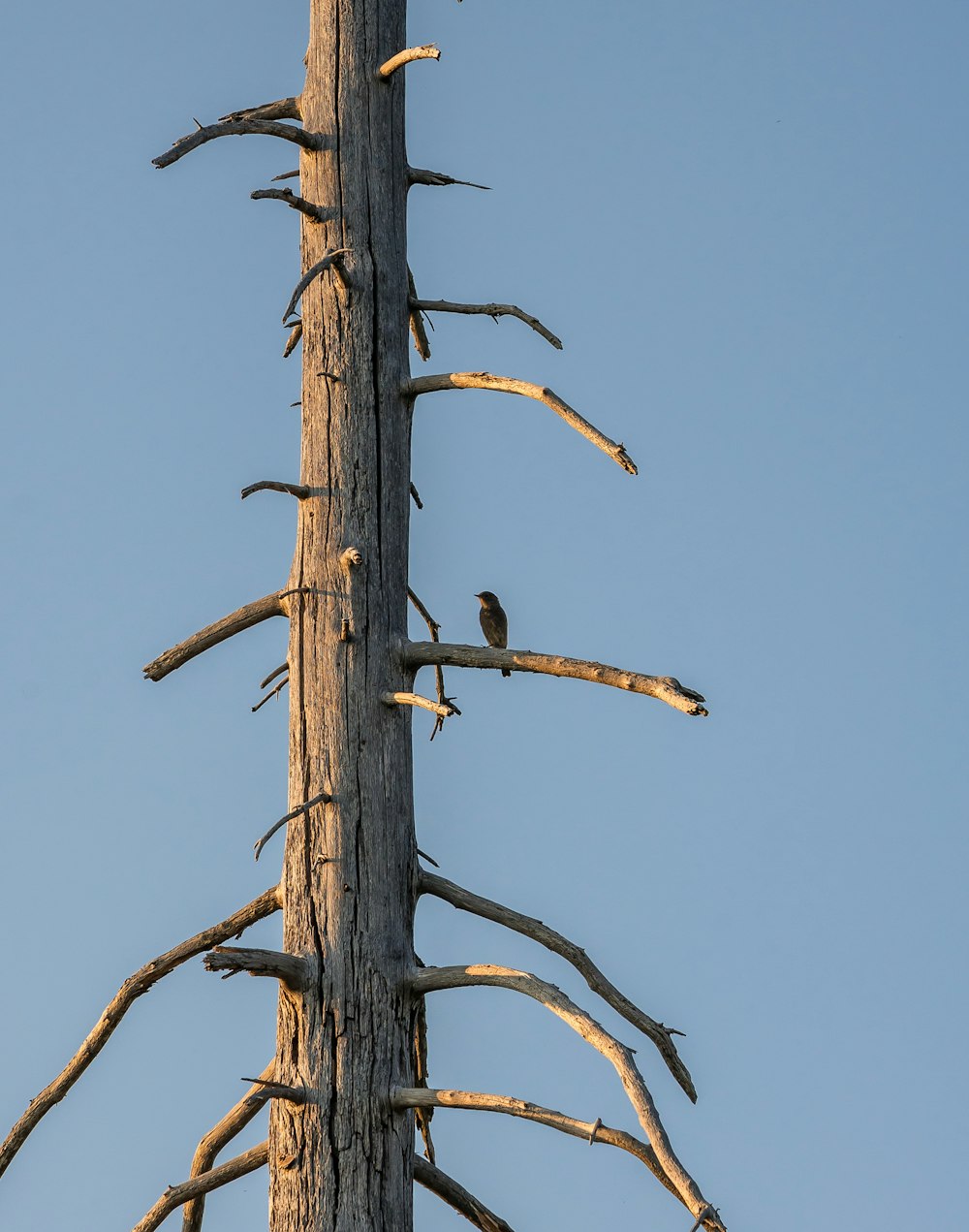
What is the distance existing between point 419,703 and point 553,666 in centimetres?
48

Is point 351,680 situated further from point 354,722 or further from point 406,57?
point 406,57

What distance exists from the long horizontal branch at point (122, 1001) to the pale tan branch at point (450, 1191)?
1.04 m

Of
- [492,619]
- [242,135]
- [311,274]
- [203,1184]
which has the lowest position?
[203,1184]

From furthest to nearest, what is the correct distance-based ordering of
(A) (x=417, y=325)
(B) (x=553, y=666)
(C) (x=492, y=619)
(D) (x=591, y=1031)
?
(C) (x=492, y=619) < (A) (x=417, y=325) < (B) (x=553, y=666) < (D) (x=591, y=1031)

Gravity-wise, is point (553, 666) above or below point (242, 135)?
below

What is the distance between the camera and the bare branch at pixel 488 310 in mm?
6535

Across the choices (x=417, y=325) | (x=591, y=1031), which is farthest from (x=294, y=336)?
(x=591, y=1031)

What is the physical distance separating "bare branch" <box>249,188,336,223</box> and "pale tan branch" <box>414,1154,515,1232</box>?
3419mm

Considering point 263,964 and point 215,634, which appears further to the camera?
point 215,634

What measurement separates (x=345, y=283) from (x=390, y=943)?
2474mm

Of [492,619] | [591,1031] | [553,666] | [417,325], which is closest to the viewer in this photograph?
[591,1031]

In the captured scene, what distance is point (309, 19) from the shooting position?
7.17 metres

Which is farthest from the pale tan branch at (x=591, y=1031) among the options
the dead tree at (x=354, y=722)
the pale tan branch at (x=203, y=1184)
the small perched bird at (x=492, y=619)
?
the small perched bird at (x=492, y=619)

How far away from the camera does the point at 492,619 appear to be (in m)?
11.9
